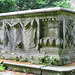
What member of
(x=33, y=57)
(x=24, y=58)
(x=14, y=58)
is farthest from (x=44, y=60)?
(x=14, y=58)

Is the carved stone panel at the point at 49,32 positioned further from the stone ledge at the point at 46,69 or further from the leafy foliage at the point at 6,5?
the leafy foliage at the point at 6,5

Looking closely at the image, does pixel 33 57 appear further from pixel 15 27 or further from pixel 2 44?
pixel 2 44

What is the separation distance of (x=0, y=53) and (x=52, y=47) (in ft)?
8.29

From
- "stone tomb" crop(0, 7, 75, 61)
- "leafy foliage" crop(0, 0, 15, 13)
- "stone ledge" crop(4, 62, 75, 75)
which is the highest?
"leafy foliage" crop(0, 0, 15, 13)

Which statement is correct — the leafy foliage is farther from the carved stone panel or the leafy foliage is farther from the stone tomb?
the carved stone panel

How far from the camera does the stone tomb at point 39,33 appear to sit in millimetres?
5242

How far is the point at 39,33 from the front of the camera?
555cm

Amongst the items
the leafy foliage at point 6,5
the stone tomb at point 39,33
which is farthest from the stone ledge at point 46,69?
the leafy foliage at point 6,5

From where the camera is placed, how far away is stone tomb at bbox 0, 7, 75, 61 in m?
5.24

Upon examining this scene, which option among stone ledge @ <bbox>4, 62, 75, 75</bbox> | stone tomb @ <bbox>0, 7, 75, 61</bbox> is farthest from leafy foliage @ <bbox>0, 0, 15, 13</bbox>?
stone ledge @ <bbox>4, 62, 75, 75</bbox>

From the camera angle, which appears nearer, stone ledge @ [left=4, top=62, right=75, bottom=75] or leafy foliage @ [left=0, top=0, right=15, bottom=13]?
stone ledge @ [left=4, top=62, right=75, bottom=75]

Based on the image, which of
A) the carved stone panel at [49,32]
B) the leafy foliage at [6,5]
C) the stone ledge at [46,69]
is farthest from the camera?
the leafy foliage at [6,5]

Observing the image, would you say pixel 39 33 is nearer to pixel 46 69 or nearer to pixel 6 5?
pixel 46 69

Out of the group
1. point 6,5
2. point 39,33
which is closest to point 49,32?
point 39,33
